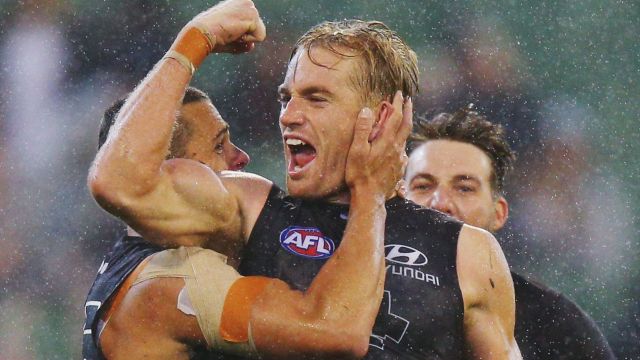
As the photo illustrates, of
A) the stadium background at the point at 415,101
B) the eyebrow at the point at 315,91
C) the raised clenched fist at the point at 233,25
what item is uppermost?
the raised clenched fist at the point at 233,25

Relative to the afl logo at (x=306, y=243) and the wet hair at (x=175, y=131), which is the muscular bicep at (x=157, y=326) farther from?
the wet hair at (x=175, y=131)

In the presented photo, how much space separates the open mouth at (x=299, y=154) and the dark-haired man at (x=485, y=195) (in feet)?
4.69

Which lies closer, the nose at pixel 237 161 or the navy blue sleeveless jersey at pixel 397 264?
the navy blue sleeveless jersey at pixel 397 264

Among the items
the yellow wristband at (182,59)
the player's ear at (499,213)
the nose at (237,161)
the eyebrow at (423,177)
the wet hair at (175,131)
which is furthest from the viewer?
the player's ear at (499,213)

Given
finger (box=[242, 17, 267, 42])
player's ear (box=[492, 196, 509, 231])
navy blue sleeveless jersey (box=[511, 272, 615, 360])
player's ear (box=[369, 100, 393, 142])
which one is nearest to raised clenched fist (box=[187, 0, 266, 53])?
finger (box=[242, 17, 267, 42])

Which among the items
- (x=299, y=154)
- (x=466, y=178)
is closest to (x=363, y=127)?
(x=299, y=154)

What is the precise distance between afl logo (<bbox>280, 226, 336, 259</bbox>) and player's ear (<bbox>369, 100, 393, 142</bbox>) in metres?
0.31

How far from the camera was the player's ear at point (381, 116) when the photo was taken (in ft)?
8.58

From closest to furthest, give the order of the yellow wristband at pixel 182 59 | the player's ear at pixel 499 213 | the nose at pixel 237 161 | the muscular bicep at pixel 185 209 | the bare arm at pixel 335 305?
the bare arm at pixel 335 305 < the muscular bicep at pixel 185 209 < the yellow wristband at pixel 182 59 < the nose at pixel 237 161 < the player's ear at pixel 499 213

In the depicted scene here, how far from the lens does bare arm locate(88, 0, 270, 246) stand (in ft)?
7.45

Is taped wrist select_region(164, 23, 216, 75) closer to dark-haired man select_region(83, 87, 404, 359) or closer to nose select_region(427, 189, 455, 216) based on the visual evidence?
dark-haired man select_region(83, 87, 404, 359)

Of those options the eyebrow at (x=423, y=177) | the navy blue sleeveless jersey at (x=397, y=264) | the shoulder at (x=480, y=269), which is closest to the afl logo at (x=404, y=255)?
the navy blue sleeveless jersey at (x=397, y=264)

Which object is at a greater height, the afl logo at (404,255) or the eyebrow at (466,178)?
the afl logo at (404,255)

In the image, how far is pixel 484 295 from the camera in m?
2.55
